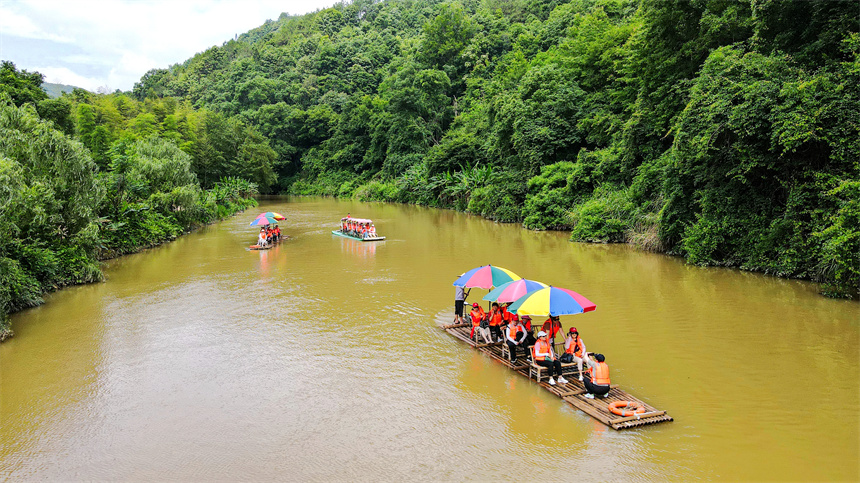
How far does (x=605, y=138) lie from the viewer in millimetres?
29391

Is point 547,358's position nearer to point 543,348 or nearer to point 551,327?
point 543,348

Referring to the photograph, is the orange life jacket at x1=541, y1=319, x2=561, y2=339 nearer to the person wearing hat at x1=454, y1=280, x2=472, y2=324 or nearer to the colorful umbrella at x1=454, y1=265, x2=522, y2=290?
the colorful umbrella at x1=454, y1=265, x2=522, y2=290

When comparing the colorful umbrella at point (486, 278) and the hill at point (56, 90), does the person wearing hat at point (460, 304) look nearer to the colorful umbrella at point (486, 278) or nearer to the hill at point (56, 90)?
the colorful umbrella at point (486, 278)

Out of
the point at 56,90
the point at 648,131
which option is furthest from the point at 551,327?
the point at 56,90

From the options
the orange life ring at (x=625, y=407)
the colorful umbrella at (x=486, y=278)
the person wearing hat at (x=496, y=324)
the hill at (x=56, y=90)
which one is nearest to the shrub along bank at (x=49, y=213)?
the colorful umbrella at (x=486, y=278)

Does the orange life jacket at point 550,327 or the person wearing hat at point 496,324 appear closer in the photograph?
the orange life jacket at point 550,327

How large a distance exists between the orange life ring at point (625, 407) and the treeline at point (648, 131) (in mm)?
8078

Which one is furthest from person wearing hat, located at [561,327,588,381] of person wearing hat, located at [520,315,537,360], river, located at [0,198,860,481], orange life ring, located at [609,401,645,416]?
orange life ring, located at [609,401,645,416]

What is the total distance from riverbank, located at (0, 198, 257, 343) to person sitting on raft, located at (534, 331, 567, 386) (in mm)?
11178

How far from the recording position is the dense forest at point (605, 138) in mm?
13789

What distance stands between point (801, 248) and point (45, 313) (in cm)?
2010

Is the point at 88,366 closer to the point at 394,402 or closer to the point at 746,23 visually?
the point at 394,402

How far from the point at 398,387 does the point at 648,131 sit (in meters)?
18.8

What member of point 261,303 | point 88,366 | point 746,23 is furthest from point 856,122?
point 88,366
